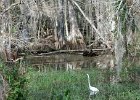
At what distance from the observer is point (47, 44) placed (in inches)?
1490

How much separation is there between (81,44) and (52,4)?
186 inches

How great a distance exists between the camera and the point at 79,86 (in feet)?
52.2

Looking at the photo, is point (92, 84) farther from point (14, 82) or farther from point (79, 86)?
point (14, 82)

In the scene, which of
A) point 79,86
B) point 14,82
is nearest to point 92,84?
point 79,86

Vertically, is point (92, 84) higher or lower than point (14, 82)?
lower

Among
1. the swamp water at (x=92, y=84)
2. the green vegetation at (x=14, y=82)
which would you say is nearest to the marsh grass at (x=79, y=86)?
the swamp water at (x=92, y=84)

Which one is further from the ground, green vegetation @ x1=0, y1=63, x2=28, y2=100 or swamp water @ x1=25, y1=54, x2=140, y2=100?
green vegetation @ x1=0, y1=63, x2=28, y2=100

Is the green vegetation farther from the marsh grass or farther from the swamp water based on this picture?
the swamp water

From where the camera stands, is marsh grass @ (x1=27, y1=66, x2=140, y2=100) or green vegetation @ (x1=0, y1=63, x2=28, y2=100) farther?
marsh grass @ (x1=27, y1=66, x2=140, y2=100)

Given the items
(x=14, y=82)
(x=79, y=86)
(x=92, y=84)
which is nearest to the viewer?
(x=14, y=82)

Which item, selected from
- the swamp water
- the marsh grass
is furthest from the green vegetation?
the swamp water

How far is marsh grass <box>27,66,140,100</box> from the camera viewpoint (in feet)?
45.5

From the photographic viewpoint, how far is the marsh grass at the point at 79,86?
1386 cm

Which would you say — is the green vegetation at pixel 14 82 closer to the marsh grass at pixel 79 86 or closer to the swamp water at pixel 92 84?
the marsh grass at pixel 79 86
